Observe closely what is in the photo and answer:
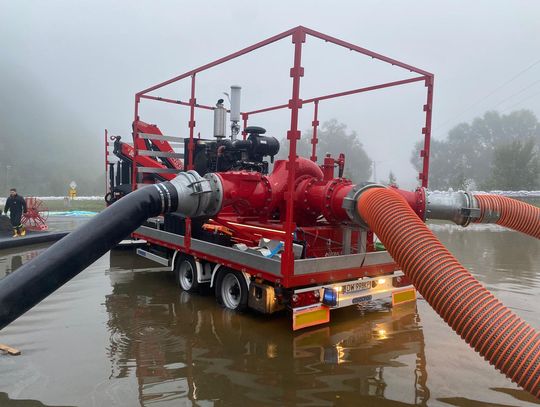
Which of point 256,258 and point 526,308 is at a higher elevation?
point 256,258

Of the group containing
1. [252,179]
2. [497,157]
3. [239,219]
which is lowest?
[239,219]

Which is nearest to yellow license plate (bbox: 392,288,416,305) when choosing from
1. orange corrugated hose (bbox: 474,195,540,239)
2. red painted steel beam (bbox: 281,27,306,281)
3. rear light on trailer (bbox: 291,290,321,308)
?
rear light on trailer (bbox: 291,290,321,308)

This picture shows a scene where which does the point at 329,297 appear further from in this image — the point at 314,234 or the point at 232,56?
the point at 232,56

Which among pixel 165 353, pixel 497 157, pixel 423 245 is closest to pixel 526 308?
pixel 423 245

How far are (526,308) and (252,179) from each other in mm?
4248

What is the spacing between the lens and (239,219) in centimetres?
628

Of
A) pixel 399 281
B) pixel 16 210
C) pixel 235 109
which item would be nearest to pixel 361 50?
pixel 399 281

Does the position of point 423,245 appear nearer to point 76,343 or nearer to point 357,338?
point 357,338

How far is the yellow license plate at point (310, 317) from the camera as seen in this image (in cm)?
480

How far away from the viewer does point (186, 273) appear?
23.3ft

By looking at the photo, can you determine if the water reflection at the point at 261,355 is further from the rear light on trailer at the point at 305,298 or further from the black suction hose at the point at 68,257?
the black suction hose at the point at 68,257

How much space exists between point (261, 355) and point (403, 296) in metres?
2.35

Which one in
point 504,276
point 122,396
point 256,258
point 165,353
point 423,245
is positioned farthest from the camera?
point 504,276

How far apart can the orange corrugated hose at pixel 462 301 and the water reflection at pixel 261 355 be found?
1.22 meters
